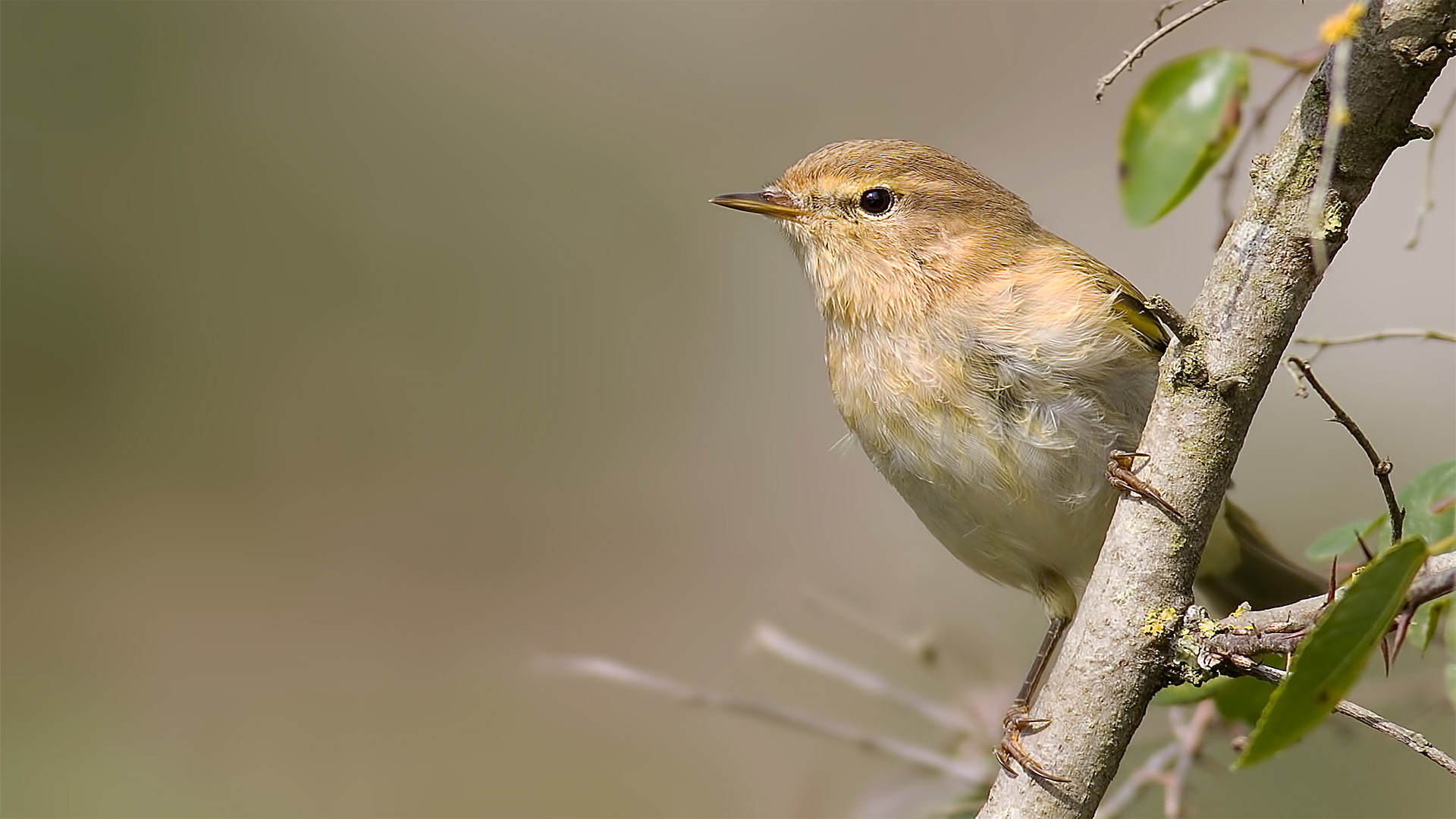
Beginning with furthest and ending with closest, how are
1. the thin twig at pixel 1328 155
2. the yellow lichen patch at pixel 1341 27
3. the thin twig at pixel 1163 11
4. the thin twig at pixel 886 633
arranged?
the thin twig at pixel 886 633 → the thin twig at pixel 1163 11 → the thin twig at pixel 1328 155 → the yellow lichen patch at pixel 1341 27

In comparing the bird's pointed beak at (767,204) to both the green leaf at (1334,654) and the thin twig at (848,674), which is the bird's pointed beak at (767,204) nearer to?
the thin twig at (848,674)

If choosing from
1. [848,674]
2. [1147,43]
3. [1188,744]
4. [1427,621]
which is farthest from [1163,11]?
[848,674]

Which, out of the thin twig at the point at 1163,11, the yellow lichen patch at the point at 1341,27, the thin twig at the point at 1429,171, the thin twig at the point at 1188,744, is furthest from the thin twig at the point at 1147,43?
the thin twig at the point at 1188,744

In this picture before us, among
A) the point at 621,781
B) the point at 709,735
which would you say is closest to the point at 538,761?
the point at 621,781

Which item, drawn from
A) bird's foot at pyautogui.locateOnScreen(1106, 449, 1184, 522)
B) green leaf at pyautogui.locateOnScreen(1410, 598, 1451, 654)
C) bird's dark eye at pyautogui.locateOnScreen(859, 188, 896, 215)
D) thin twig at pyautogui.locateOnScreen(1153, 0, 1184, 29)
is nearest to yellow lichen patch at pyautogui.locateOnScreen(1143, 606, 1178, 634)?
bird's foot at pyautogui.locateOnScreen(1106, 449, 1184, 522)

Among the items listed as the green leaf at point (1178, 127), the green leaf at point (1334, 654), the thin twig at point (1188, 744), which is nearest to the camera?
the green leaf at point (1334, 654)

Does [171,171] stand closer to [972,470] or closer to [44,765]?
[44,765]

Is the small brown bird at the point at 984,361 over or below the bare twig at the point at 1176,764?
over
